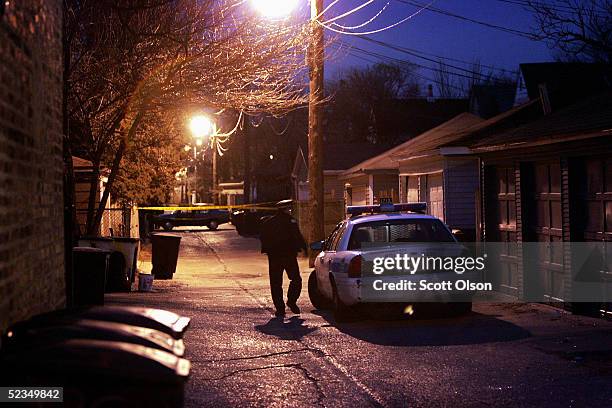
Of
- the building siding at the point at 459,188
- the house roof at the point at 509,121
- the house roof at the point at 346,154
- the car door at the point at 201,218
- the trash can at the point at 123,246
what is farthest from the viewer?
the car door at the point at 201,218

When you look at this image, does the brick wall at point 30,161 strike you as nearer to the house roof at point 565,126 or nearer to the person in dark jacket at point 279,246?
the person in dark jacket at point 279,246

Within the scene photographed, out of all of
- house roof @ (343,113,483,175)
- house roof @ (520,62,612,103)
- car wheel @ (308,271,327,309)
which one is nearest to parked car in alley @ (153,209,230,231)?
house roof @ (343,113,483,175)

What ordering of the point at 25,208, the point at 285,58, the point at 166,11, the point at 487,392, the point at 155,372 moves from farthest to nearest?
1. the point at 285,58
2. the point at 166,11
3. the point at 487,392
4. the point at 25,208
5. the point at 155,372

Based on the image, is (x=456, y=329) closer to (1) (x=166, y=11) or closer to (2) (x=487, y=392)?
(2) (x=487, y=392)

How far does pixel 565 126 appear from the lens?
13547 millimetres

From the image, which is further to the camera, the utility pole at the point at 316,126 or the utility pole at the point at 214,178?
the utility pole at the point at 214,178

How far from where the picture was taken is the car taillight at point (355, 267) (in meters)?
12.6

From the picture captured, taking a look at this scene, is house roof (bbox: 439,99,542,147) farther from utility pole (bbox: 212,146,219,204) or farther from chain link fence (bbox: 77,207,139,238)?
utility pole (bbox: 212,146,219,204)

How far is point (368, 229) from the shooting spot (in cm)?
1366

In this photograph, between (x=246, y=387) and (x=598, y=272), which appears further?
(x=598, y=272)

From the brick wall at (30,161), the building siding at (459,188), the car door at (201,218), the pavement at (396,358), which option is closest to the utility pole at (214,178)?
the car door at (201,218)

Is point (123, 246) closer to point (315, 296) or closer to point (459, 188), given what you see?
point (315, 296)

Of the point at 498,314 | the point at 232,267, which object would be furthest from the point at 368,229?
the point at 232,267

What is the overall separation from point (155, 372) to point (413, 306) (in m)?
9.12
